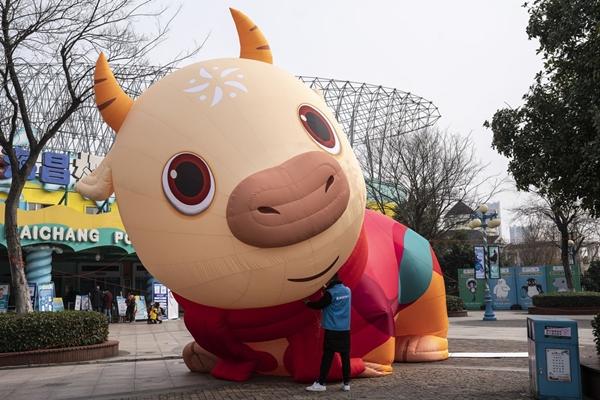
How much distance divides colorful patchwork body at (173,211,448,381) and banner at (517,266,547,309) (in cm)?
2423

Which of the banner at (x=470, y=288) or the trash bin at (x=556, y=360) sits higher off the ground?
→ the trash bin at (x=556, y=360)

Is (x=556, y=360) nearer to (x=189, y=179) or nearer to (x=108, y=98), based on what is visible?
(x=189, y=179)

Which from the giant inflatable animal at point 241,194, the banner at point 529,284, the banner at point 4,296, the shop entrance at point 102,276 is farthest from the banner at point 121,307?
the banner at point 529,284

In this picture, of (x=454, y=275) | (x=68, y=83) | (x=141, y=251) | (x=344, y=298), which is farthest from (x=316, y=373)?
(x=454, y=275)

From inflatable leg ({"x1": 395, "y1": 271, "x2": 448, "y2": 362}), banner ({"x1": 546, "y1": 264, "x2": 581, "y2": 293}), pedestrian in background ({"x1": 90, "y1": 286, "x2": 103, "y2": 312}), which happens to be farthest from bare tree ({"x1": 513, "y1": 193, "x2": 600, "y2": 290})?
pedestrian in background ({"x1": 90, "y1": 286, "x2": 103, "y2": 312})

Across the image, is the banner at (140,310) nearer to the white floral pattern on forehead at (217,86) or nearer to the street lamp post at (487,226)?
the street lamp post at (487,226)

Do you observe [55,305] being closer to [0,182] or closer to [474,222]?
[0,182]

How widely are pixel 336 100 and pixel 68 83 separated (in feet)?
139

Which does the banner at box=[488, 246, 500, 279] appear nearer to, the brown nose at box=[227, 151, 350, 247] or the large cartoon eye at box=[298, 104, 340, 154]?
the large cartoon eye at box=[298, 104, 340, 154]

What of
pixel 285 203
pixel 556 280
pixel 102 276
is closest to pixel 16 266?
pixel 285 203

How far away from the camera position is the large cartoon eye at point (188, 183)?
249 inches

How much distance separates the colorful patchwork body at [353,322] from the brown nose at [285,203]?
4.02ft

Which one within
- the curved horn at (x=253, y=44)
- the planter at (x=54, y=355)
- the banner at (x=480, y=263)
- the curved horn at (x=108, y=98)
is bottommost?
the planter at (x=54, y=355)

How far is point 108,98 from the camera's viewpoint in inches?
Result: 282
